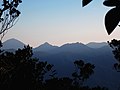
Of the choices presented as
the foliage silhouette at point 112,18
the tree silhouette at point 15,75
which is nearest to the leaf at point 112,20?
the foliage silhouette at point 112,18

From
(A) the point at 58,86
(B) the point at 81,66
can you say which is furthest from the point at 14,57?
(B) the point at 81,66

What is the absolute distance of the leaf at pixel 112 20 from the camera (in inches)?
42.6

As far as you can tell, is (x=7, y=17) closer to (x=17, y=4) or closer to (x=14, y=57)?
(x=17, y=4)

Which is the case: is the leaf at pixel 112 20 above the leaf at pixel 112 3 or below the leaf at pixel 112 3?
below

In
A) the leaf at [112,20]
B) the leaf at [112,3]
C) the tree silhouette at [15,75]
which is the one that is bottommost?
the leaf at [112,20]

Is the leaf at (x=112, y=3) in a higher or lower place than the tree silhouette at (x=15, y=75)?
lower

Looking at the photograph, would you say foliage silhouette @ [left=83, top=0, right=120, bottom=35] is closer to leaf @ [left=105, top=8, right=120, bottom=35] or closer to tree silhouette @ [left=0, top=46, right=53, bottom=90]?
leaf @ [left=105, top=8, right=120, bottom=35]

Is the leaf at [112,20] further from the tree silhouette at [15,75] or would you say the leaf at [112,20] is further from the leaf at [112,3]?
Result: the tree silhouette at [15,75]

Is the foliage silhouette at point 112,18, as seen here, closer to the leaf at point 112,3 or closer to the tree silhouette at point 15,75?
the leaf at point 112,3

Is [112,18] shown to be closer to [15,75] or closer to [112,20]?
[112,20]

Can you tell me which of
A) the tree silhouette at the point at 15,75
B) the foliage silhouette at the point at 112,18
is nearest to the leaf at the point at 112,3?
the foliage silhouette at the point at 112,18

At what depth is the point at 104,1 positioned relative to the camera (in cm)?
118

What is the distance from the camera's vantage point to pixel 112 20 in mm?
1087

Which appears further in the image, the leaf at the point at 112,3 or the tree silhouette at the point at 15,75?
the tree silhouette at the point at 15,75
